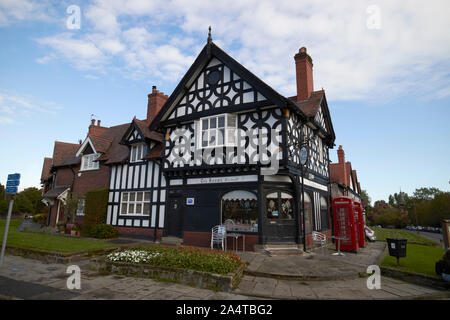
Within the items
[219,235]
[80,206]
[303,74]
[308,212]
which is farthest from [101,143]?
[308,212]

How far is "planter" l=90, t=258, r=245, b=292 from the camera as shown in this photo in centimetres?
652

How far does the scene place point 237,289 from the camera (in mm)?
6695

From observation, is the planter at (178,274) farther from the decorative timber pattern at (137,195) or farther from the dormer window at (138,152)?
the dormer window at (138,152)

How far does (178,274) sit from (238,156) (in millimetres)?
6627

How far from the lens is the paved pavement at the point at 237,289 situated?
19.8ft

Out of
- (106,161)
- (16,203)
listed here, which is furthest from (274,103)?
(16,203)

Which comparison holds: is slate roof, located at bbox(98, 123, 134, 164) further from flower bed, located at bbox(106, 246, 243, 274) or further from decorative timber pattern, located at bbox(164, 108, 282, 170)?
flower bed, located at bbox(106, 246, 243, 274)

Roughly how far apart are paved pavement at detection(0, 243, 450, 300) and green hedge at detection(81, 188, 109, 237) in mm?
8013

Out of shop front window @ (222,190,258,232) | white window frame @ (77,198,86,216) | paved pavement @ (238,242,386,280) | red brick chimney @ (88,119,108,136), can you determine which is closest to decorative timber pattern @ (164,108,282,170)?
shop front window @ (222,190,258,232)

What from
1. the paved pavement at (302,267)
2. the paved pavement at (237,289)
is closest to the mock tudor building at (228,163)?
the paved pavement at (302,267)

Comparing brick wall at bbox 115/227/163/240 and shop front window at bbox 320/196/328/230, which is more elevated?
shop front window at bbox 320/196/328/230

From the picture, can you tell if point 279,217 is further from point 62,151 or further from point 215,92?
point 62,151

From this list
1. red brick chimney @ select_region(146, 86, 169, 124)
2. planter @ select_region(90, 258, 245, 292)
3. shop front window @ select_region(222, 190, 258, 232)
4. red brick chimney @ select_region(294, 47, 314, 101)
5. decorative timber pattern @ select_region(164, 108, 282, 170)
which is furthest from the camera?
red brick chimney @ select_region(146, 86, 169, 124)
